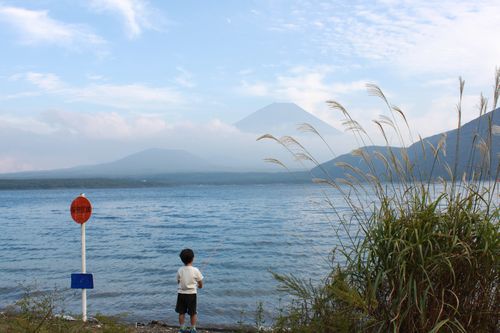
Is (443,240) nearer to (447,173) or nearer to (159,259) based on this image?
(447,173)

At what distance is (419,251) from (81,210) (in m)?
5.37

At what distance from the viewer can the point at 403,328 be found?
436cm

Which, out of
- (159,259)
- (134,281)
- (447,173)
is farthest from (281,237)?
(447,173)

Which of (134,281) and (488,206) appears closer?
(488,206)

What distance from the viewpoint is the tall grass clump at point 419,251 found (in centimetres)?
426

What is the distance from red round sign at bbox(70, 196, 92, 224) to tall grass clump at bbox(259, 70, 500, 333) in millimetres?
3962

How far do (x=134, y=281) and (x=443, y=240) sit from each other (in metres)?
11.9

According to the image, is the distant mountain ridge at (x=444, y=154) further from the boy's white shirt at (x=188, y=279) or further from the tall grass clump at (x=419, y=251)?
the boy's white shirt at (x=188, y=279)

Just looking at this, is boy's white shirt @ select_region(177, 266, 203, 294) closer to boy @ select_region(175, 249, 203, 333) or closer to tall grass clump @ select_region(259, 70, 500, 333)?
boy @ select_region(175, 249, 203, 333)

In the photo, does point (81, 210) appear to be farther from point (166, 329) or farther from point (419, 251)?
point (419, 251)

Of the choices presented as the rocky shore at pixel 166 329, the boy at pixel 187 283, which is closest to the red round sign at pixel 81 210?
the boy at pixel 187 283

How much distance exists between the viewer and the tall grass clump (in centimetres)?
426

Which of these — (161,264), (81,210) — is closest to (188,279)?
(81,210)

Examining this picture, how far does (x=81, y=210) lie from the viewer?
784 centimetres
